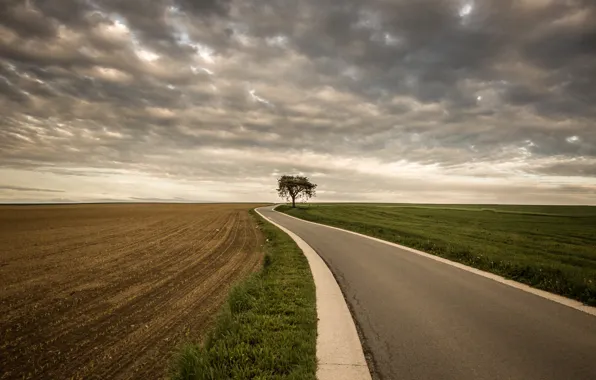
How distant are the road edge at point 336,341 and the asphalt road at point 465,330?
0.19 meters

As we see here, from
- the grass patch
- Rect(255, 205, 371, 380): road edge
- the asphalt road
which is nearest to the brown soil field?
the grass patch

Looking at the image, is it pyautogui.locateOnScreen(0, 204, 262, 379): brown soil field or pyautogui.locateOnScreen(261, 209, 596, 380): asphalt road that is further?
pyautogui.locateOnScreen(0, 204, 262, 379): brown soil field

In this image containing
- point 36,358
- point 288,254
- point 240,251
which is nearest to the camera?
point 36,358

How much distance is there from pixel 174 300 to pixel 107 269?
5063 mm

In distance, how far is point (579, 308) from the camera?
19.9ft

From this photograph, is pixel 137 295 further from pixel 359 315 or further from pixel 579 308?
pixel 579 308

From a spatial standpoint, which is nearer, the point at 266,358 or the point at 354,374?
the point at 354,374

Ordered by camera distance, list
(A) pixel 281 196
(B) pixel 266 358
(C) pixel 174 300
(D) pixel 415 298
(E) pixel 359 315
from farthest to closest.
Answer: (A) pixel 281 196 < (C) pixel 174 300 < (D) pixel 415 298 < (E) pixel 359 315 < (B) pixel 266 358

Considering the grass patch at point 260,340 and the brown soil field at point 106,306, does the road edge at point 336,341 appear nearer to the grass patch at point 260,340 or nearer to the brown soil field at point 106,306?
the grass patch at point 260,340

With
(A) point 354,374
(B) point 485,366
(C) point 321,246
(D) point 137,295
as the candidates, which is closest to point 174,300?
(D) point 137,295

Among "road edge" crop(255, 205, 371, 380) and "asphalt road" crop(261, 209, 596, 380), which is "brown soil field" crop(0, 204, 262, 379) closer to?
"road edge" crop(255, 205, 371, 380)

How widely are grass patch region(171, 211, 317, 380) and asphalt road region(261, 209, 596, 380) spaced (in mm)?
955

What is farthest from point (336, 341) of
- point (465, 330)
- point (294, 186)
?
point (294, 186)

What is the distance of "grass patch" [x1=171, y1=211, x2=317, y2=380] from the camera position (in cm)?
389
